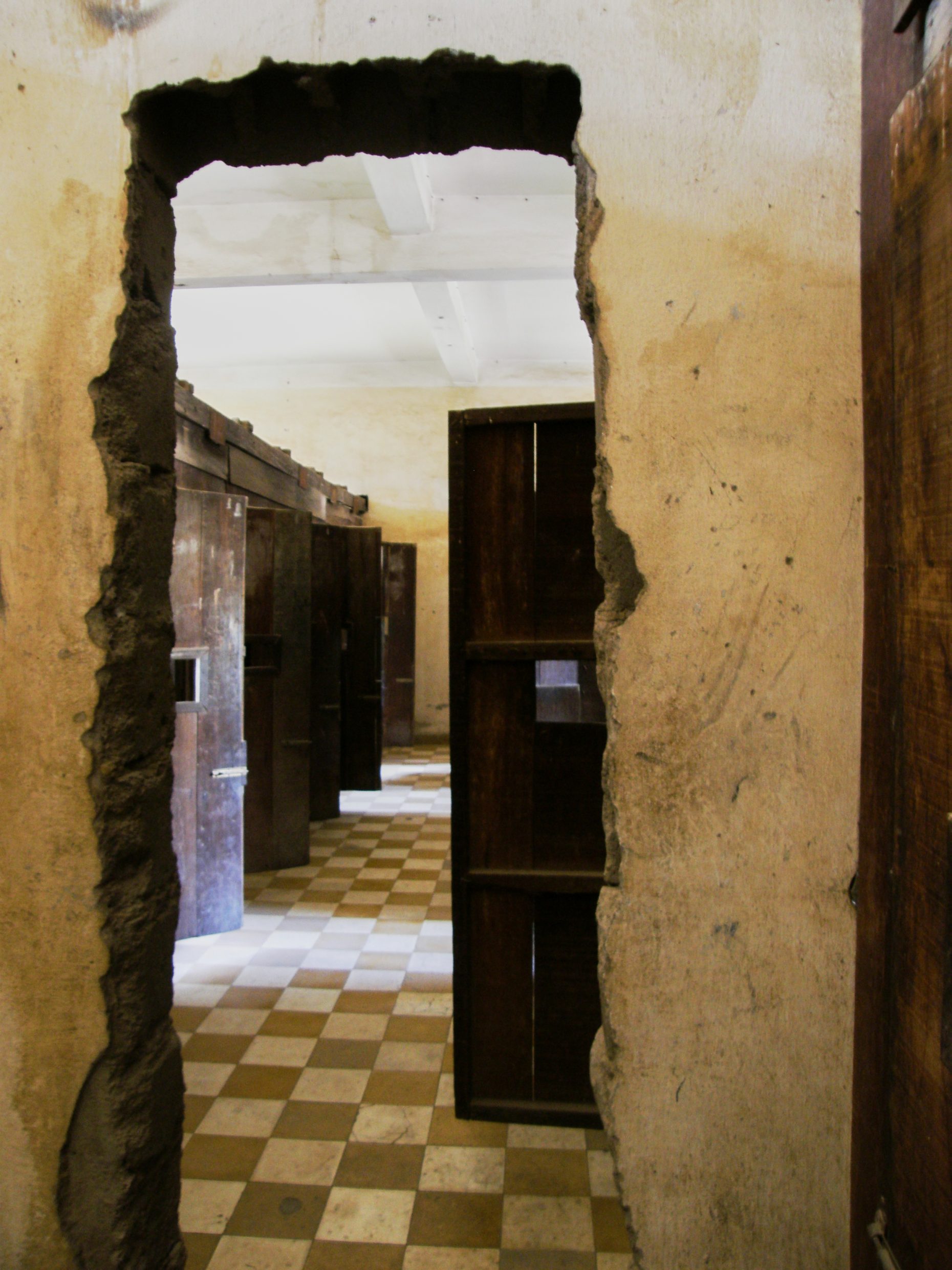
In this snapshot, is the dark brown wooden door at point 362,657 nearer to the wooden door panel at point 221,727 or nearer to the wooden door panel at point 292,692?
the wooden door panel at point 292,692

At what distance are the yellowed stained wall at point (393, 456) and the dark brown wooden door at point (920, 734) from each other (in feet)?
26.7

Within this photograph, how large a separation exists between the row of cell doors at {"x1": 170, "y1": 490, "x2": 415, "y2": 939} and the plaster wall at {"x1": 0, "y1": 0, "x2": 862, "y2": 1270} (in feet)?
8.49

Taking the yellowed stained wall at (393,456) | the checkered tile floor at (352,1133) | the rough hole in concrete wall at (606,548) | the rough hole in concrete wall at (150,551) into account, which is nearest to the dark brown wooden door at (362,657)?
the checkered tile floor at (352,1133)

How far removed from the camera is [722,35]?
149 cm

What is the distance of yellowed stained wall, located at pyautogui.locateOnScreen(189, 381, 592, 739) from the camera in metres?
9.36

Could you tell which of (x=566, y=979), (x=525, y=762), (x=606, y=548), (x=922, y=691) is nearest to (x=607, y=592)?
(x=606, y=548)

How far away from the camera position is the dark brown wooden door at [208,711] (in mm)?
3936

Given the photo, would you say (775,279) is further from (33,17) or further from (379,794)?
(379,794)

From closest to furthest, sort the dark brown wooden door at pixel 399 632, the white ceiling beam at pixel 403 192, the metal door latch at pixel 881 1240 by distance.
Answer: the metal door latch at pixel 881 1240
the white ceiling beam at pixel 403 192
the dark brown wooden door at pixel 399 632

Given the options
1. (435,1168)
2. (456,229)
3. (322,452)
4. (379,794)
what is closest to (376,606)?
(379,794)

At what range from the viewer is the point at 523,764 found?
8.11ft

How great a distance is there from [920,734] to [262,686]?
416cm

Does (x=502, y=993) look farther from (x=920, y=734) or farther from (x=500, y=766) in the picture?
(x=920, y=734)

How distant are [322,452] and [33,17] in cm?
797
